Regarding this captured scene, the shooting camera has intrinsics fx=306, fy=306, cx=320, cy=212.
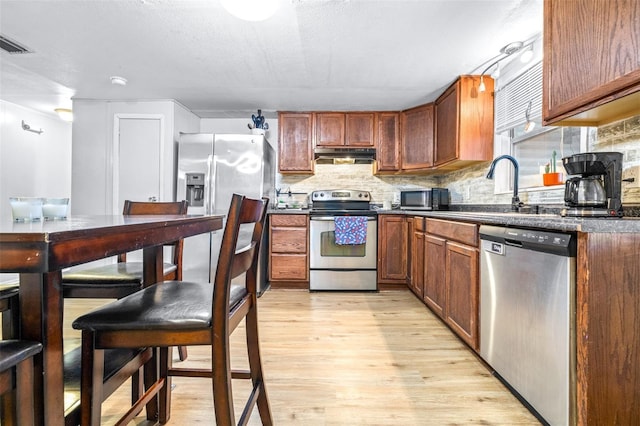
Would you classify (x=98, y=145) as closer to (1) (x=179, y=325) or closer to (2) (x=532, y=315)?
(1) (x=179, y=325)

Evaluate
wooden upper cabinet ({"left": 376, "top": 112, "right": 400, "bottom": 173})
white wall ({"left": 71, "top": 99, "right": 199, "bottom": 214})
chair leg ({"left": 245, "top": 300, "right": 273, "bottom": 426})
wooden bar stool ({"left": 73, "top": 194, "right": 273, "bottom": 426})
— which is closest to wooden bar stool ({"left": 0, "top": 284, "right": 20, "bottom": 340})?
wooden bar stool ({"left": 73, "top": 194, "right": 273, "bottom": 426})

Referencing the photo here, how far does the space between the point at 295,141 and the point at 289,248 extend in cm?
139

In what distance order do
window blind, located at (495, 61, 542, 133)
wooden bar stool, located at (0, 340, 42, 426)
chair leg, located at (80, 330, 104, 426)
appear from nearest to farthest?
wooden bar stool, located at (0, 340, 42, 426), chair leg, located at (80, 330, 104, 426), window blind, located at (495, 61, 542, 133)

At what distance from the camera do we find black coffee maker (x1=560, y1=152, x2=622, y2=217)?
1.32 meters

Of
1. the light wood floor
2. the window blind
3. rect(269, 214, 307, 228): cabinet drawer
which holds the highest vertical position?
the window blind

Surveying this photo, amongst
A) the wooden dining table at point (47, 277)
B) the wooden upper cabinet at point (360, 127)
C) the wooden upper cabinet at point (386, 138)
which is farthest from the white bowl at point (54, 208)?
the wooden upper cabinet at point (386, 138)

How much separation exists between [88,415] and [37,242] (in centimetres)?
48

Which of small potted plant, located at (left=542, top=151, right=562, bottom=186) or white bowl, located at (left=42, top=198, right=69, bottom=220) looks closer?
white bowl, located at (left=42, top=198, right=69, bottom=220)

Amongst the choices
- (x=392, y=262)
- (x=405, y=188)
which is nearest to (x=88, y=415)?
(x=392, y=262)

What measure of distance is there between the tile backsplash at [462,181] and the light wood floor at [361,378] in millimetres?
1231

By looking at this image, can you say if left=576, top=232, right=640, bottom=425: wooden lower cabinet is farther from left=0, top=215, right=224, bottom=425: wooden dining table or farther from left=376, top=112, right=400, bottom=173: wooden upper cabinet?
left=376, top=112, right=400, bottom=173: wooden upper cabinet

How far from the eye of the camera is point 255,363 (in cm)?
120

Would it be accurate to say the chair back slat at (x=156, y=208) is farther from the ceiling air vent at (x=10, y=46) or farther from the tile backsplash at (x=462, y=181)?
the tile backsplash at (x=462, y=181)

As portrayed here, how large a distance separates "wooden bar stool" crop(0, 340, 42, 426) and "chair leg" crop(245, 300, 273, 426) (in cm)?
67
